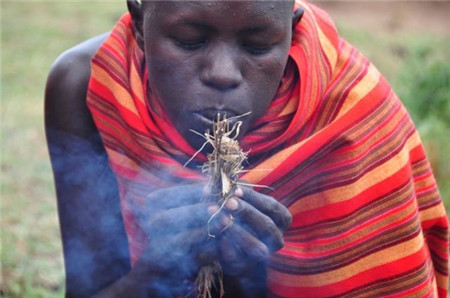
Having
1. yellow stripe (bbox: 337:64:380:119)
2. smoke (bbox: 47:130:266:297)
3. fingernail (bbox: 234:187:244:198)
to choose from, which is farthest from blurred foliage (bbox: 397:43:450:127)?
fingernail (bbox: 234:187:244:198)

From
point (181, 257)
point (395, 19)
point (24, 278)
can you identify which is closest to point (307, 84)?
point (181, 257)

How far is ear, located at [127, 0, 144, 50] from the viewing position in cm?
205

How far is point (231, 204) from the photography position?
169 cm

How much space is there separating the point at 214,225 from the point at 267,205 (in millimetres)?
141

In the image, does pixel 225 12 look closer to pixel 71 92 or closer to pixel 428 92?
pixel 71 92

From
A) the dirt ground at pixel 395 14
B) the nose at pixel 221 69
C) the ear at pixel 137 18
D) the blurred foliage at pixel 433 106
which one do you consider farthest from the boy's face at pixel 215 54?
the dirt ground at pixel 395 14

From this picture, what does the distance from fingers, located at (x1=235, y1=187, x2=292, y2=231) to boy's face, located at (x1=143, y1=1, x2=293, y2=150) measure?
21 centimetres

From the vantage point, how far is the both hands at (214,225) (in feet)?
5.68

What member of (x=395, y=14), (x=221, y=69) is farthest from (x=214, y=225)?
(x=395, y=14)

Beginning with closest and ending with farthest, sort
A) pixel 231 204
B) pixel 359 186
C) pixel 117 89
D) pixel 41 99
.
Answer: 1. pixel 231 204
2. pixel 359 186
3. pixel 117 89
4. pixel 41 99

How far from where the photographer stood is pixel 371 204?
80.4 inches

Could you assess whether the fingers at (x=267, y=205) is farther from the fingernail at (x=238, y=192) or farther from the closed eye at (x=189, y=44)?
the closed eye at (x=189, y=44)

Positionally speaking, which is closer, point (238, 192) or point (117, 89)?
point (238, 192)

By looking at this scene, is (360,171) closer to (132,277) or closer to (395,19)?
(132,277)
